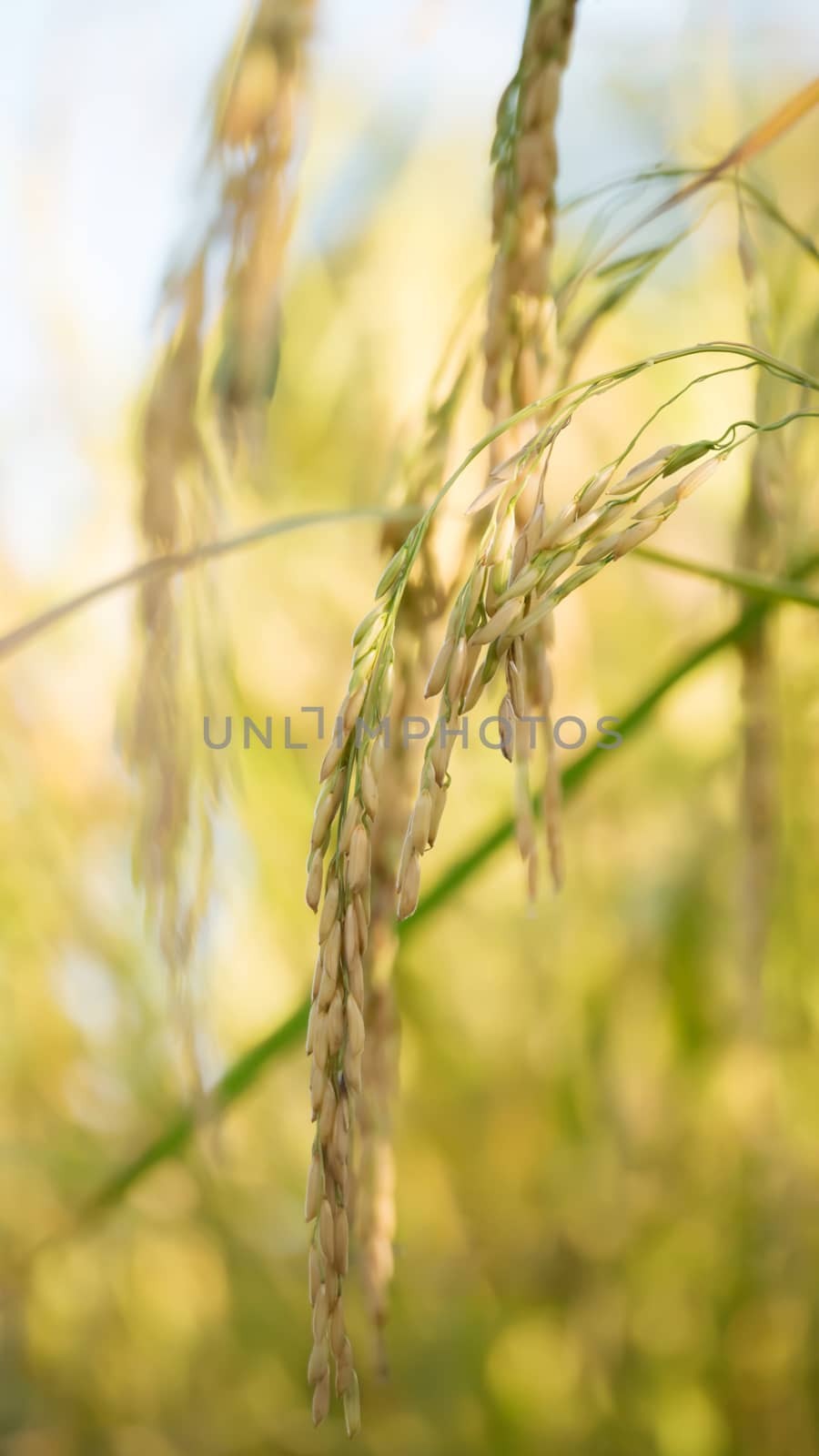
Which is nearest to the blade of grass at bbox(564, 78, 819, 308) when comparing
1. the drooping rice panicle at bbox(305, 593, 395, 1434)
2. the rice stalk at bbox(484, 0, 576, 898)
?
the rice stalk at bbox(484, 0, 576, 898)

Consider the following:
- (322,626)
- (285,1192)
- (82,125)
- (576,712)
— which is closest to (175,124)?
(82,125)

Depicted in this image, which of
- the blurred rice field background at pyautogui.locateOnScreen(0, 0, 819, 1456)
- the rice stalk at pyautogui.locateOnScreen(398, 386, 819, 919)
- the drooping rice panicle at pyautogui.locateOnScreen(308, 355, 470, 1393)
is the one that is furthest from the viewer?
the blurred rice field background at pyautogui.locateOnScreen(0, 0, 819, 1456)

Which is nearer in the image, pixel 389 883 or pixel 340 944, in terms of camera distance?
pixel 340 944

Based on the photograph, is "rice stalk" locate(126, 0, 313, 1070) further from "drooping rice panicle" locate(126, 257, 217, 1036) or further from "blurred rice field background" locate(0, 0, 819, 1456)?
"blurred rice field background" locate(0, 0, 819, 1456)

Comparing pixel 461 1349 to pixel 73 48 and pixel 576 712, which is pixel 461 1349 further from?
pixel 73 48

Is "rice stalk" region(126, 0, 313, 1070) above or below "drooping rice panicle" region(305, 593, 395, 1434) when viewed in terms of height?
above

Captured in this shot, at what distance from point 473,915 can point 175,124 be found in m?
0.46

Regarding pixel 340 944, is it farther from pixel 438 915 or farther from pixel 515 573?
pixel 438 915

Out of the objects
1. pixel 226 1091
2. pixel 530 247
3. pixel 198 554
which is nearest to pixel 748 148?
pixel 530 247

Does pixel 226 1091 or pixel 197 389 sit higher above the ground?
pixel 197 389

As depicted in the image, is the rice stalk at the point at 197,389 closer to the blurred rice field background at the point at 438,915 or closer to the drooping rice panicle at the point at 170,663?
the drooping rice panicle at the point at 170,663

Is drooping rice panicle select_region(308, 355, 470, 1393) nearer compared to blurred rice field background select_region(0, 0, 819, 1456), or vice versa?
drooping rice panicle select_region(308, 355, 470, 1393)

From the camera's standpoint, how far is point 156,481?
1.01ft

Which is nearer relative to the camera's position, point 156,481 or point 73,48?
point 156,481
